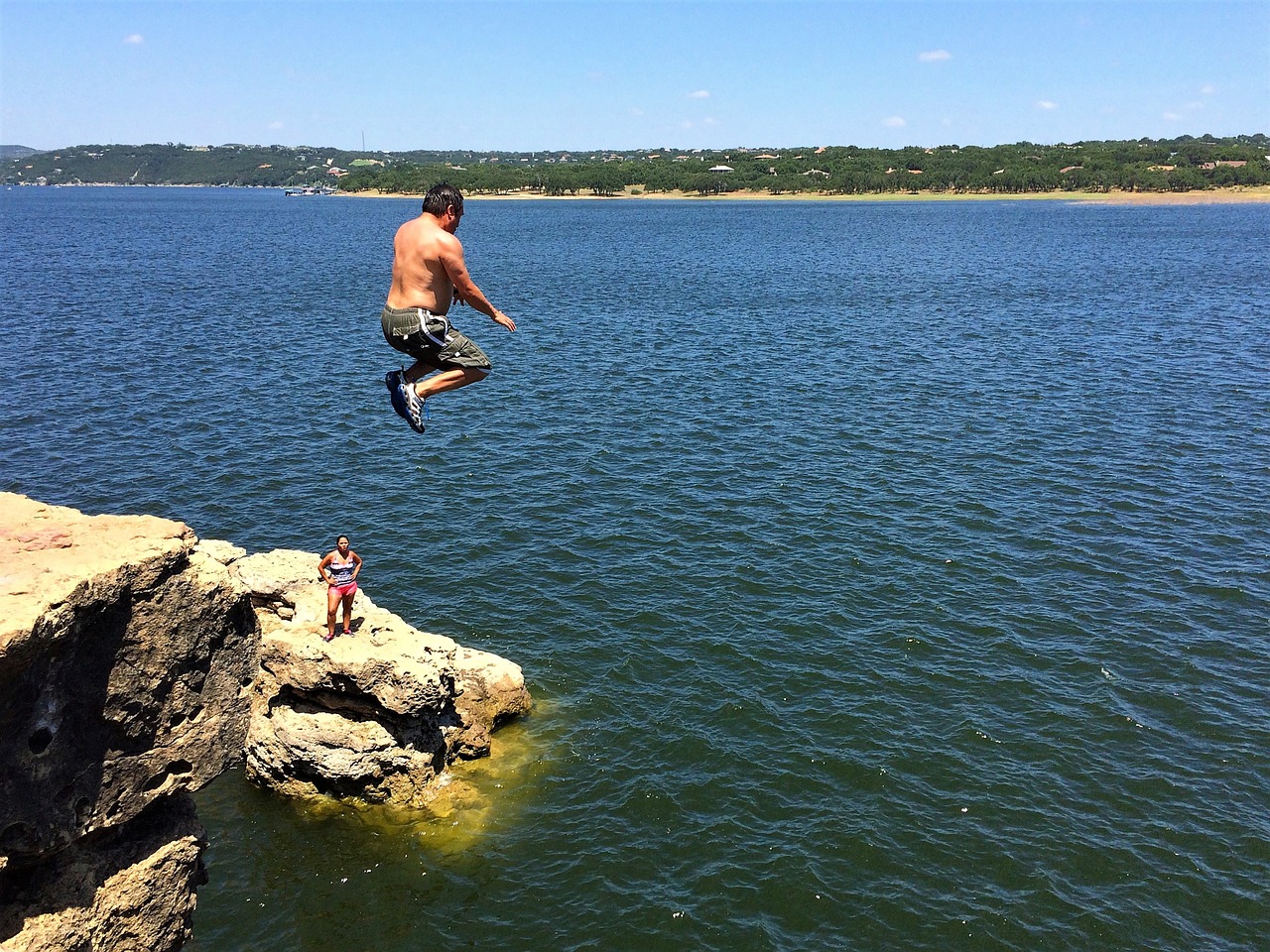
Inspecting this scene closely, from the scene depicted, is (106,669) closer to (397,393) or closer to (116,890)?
(116,890)

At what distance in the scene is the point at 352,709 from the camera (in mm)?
18594

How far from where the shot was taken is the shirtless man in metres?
10.3

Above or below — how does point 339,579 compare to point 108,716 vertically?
below

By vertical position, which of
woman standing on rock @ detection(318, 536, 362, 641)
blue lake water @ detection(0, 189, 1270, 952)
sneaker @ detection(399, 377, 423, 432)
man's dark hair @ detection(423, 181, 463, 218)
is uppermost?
man's dark hair @ detection(423, 181, 463, 218)

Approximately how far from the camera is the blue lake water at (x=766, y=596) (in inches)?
658

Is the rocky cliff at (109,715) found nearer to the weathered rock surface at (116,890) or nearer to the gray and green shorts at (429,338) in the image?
the weathered rock surface at (116,890)

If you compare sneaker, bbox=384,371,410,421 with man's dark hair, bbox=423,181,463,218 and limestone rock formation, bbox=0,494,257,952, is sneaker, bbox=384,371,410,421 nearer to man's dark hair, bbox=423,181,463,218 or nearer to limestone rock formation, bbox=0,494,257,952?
man's dark hair, bbox=423,181,463,218

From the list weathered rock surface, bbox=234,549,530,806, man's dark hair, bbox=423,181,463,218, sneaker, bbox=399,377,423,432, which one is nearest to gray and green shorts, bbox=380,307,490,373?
sneaker, bbox=399,377,423,432

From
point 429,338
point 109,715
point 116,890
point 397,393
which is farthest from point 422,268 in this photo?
point 116,890

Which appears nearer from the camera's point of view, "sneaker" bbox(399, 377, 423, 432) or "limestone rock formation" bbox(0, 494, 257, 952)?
"limestone rock formation" bbox(0, 494, 257, 952)

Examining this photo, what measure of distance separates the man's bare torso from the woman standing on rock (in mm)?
9044

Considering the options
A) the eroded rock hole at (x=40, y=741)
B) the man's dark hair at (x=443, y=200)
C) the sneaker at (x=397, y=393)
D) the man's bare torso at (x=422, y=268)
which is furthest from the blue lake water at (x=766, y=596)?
the man's dark hair at (x=443, y=200)

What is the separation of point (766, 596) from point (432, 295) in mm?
17800

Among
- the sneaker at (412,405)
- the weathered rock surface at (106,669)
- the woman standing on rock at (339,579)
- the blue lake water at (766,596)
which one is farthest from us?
the woman standing on rock at (339,579)
